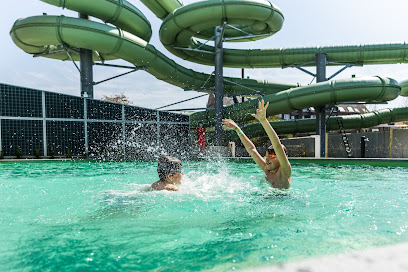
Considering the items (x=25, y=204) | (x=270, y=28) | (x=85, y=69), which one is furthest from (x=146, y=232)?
(x=270, y=28)

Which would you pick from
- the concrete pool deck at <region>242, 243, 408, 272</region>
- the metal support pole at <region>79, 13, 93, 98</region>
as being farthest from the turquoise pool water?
the metal support pole at <region>79, 13, 93, 98</region>

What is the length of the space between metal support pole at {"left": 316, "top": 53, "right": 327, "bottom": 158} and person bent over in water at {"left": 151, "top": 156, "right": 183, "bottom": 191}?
11393 mm

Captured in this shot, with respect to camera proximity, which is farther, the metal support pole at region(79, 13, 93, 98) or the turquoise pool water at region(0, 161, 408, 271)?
the metal support pole at region(79, 13, 93, 98)

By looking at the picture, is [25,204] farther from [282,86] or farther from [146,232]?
[282,86]

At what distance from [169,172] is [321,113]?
42.8 ft

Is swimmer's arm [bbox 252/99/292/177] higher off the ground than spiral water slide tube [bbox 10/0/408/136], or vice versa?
spiral water slide tube [bbox 10/0/408/136]

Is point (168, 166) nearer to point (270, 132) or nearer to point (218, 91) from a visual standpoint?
point (270, 132)

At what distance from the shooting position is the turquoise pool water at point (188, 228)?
2.06m

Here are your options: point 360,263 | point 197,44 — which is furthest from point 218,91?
point 360,263

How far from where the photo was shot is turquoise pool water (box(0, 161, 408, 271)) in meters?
2.06

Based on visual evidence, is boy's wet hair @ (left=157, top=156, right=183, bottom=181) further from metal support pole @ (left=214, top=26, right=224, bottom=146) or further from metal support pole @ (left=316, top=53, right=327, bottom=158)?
metal support pole @ (left=316, top=53, right=327, bottom=158)

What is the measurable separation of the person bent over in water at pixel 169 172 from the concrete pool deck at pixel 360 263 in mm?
2366

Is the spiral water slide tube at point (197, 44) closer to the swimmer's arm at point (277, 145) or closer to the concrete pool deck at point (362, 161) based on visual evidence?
the concrete pool deck at point (362, 161)

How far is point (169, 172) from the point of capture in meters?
3.82
